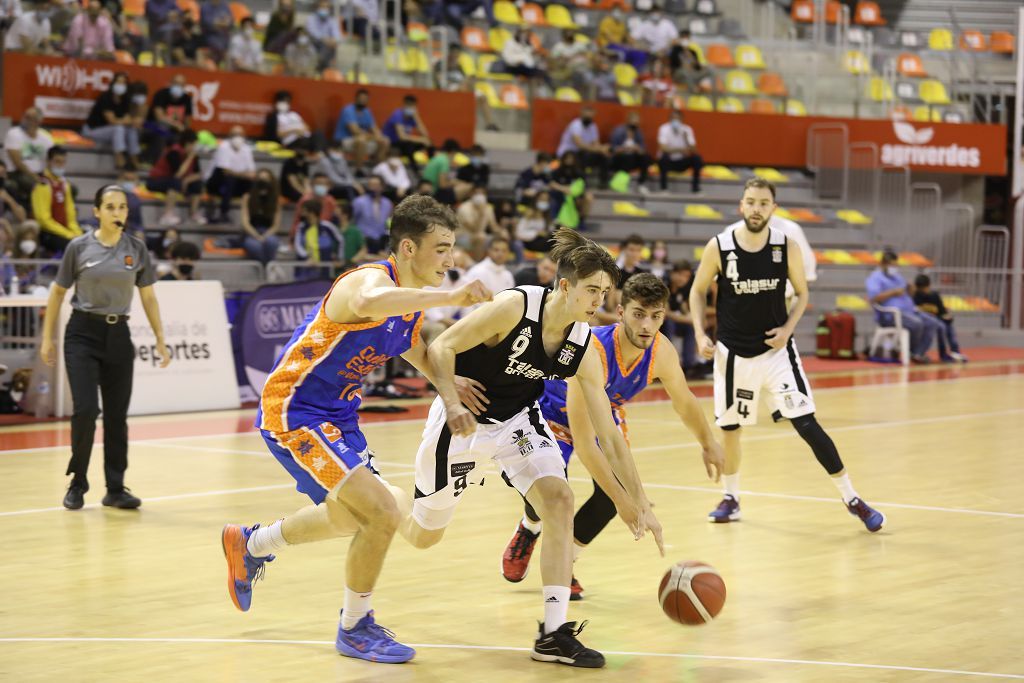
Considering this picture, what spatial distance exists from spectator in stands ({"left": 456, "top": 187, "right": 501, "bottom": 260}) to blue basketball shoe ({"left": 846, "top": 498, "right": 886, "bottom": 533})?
1127 centimetres

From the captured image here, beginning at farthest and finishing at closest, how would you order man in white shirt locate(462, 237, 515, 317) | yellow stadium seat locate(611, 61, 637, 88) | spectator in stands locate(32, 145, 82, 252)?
yellow stadium seat locate(611, 61, 637, 88), spectator in stands locate(32, 145, 82, 252), man in white shirt locate(462, 237, 515, 317)

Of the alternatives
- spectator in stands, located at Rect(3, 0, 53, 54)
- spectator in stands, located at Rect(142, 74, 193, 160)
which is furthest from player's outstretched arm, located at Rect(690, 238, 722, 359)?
spectator in stands, located at Rect(3, 0, 53, 54)

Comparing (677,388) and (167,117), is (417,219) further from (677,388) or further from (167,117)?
(167,117)

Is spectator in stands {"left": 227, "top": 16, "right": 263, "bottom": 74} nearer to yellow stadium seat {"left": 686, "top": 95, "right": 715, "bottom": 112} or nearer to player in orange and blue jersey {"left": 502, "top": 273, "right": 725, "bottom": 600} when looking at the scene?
yellow stadium seat {"left": 686, "top": 95, "right": 715, "bottom": 112}

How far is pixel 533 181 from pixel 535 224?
107cm

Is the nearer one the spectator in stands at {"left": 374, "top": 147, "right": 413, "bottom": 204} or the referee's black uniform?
the referee's black uniform

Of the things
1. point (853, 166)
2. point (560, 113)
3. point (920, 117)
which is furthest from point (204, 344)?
point (920, 117)

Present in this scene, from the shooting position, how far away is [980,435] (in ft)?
45.1

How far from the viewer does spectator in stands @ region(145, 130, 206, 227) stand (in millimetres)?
19500

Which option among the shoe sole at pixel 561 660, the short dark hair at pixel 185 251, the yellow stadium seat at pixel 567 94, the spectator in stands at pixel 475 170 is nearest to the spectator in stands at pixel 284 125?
the spectator in stands at pixel 475 170

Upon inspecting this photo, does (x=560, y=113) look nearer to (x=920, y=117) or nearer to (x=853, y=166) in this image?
(x=853, y=166)

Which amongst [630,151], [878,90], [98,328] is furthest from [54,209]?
[878,90]

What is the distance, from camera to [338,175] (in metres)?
21.1

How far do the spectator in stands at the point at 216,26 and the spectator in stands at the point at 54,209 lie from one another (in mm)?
4748
